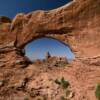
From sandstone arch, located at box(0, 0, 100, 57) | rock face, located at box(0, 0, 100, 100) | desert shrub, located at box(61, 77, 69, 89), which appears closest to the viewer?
desert shrub, located at box(61, 77, 69, 89)

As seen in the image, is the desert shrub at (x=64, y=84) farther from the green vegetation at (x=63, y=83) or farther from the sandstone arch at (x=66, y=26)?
the sandstone arch at (x=66, y=26)

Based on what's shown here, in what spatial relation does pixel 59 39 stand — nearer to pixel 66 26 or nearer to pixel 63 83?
pixel 66 26

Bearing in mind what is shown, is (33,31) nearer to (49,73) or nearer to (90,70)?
(49,73)

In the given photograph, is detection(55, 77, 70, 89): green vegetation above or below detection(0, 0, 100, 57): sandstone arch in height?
below

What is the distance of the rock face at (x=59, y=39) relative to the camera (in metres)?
29.0

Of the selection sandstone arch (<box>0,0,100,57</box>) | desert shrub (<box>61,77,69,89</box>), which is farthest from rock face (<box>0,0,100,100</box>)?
desert shrub (<box>61,77,69,89</box>)

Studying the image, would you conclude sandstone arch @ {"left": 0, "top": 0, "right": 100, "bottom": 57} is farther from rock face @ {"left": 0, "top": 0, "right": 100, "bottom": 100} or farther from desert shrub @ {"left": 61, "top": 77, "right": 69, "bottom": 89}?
desert shrub @ {"left": 61, "top": 77, "right": 69, "bottom": 89}

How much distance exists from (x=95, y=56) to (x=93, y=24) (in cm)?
313

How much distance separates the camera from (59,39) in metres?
32.2

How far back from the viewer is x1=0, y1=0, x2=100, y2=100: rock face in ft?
95.2

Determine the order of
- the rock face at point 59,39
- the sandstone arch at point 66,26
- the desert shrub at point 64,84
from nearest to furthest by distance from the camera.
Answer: the desert shrub at point 64,84
the rock face at point 59,39
the sandstone arch at point 66,26

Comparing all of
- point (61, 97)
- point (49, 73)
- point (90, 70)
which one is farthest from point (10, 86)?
point (90, 70)

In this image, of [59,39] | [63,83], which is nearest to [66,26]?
[59,39]

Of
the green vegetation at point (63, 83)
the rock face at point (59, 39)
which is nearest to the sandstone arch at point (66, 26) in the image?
the rock face at point (59, 39)
